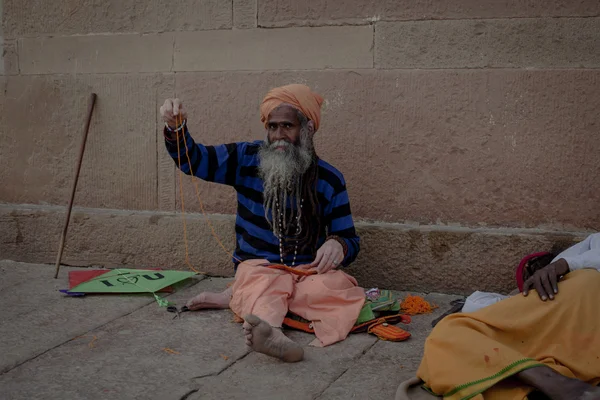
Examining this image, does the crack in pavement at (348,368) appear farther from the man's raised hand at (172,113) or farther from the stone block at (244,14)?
the stone block at (244,14)

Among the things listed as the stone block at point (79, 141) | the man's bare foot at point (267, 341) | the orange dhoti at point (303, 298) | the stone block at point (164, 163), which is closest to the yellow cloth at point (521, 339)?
the man's bare foot at point (267, 341)

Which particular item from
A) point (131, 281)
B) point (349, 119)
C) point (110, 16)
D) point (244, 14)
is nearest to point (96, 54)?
point (110, 16)

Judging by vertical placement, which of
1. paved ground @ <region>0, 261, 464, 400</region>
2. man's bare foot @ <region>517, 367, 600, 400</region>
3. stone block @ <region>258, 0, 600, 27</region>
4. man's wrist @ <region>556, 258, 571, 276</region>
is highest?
stone block @ <region>258, 0, 600, 27</region>

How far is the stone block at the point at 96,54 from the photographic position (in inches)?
191

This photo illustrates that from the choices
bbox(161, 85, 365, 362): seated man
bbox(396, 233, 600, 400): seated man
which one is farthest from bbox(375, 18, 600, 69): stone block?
bbox(396, 233, 600, 400): seated man

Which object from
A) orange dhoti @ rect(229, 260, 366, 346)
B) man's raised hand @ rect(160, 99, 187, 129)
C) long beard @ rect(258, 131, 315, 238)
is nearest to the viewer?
orange dhoti @ rect(229, 260, 366, 346)

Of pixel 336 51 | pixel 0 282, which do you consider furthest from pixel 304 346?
pixel 0 282

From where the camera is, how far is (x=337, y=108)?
450 cm

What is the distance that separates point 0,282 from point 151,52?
6.18ft

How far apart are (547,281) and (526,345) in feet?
0.99

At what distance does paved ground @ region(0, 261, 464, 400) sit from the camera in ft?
9.81

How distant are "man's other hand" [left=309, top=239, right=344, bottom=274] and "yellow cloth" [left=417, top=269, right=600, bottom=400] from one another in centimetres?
104

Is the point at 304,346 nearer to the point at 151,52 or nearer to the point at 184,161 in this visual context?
the point at 184,161

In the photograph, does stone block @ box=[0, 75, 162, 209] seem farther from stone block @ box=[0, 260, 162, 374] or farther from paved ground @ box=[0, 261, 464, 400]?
paved ground @ box=[0, 261, 464, 400]
